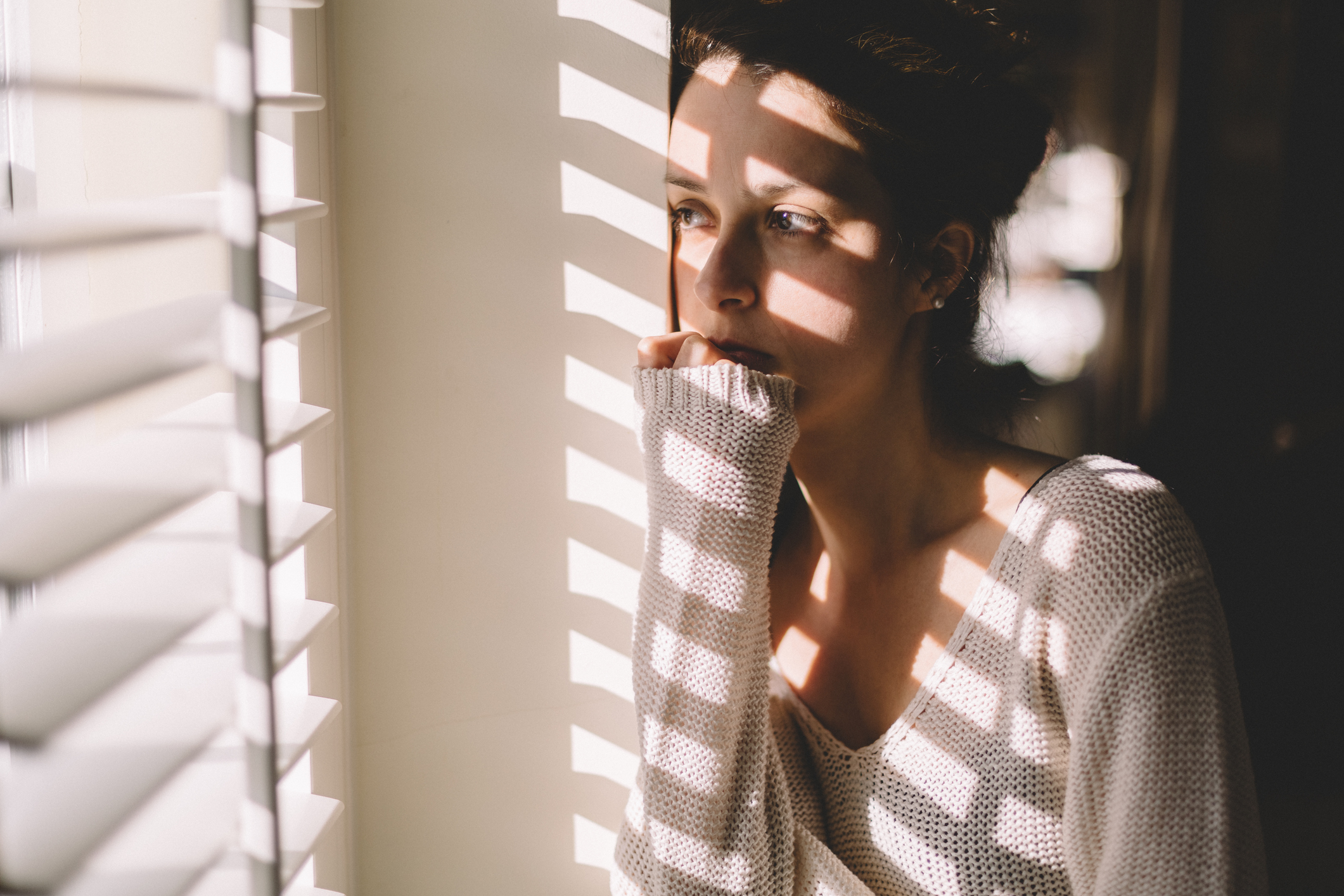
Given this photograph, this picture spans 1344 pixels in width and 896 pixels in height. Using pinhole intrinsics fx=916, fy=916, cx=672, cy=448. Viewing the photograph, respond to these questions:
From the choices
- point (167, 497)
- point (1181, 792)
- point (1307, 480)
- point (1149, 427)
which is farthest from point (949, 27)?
point (1149, 427)

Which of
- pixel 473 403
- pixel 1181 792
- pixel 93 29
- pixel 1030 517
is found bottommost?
pixel 1181 792

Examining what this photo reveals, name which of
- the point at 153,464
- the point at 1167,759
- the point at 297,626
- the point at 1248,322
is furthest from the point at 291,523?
the point at 1248,322

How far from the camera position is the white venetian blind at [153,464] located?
35 centimetres

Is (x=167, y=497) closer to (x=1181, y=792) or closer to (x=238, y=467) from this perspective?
(x=238, y=467)

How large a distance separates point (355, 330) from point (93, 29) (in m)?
0.30

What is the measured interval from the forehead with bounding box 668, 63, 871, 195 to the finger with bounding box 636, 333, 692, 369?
18cm

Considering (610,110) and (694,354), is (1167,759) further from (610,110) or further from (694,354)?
(610,110)

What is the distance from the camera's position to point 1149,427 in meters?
3.36

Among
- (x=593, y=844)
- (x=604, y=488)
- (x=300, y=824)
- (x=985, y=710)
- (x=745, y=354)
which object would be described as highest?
(x=745, y=354)

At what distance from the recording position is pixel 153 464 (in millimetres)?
425

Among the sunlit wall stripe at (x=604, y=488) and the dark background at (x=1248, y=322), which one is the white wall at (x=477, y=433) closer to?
the sunlit wall stripe at (x=604, y=488)

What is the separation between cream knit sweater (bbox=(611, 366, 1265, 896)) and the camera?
0.79 meters

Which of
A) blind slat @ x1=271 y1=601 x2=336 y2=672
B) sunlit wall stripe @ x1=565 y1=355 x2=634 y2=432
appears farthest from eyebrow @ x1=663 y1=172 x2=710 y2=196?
blind slat @ x1=271 y1=601 x2=336 y2=672

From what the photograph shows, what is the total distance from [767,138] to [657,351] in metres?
0.26
